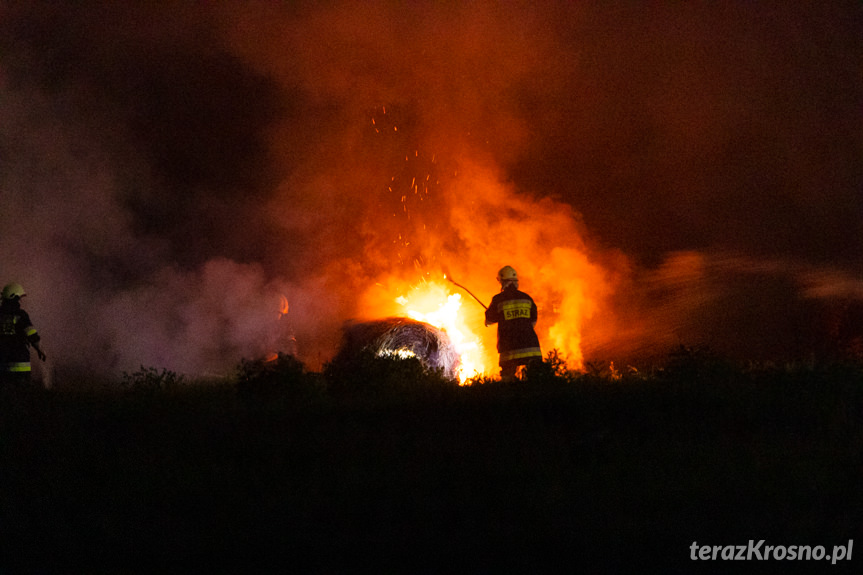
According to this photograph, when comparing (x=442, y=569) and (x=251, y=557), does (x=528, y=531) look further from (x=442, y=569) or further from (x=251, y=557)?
(x=251, y=557)

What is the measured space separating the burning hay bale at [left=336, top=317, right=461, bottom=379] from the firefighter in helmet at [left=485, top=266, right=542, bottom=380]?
Answer: 1.85 meters

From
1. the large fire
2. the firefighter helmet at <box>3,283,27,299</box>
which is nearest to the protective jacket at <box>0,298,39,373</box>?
the firefighter helmet at <box>3,283,27,299</box>

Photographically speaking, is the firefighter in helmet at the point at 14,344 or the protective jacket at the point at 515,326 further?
the firefighter in helmet at the point at 14,344

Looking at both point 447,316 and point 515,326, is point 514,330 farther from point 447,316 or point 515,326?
point 447,316

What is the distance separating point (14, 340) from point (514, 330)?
7840mm

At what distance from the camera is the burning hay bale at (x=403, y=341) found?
12.4 m

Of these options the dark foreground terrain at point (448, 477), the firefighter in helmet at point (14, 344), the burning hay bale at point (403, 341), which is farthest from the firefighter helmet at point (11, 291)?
the burning hay bale at point (403, 341)

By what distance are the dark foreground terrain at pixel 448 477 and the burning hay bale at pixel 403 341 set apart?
422cm

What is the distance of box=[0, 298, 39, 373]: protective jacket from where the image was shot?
1128 cm

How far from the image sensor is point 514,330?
10680 millimetres

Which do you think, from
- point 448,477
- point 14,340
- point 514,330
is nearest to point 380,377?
point 514,330

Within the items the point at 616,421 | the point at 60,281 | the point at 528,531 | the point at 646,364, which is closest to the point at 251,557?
the point at 528,531

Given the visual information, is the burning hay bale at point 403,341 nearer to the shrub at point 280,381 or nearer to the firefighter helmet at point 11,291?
the shrub at point 280,381

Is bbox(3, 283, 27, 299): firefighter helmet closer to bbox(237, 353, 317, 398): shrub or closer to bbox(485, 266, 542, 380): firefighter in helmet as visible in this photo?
bbox(237, 353, 317, 398): shrub
